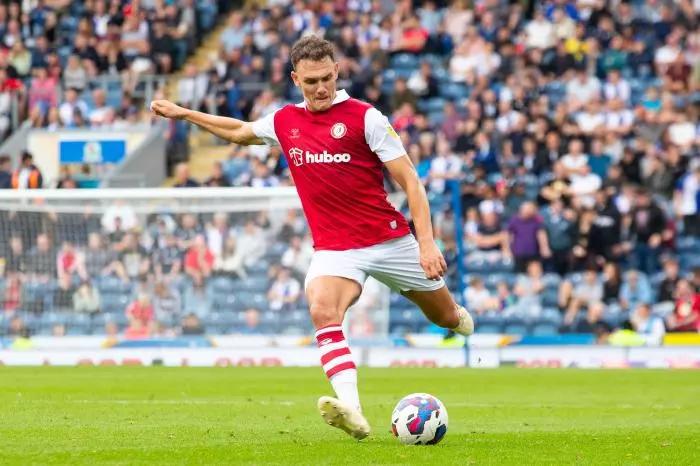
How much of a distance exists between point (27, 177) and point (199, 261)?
4540 mm

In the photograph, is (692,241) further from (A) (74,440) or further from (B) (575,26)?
(A) (74,440)

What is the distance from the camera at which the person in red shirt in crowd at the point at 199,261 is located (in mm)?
21891

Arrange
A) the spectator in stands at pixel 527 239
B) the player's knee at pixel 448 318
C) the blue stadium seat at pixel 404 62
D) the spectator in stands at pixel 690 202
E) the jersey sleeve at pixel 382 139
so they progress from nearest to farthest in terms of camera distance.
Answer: the jersey sleeve at pixel 382 139
the player's knee at pixel 448 318
the spectator in stands at pixel 527 239
the spectator in stands at pixel 690 202
the blue stadium seat at pixel 404 62

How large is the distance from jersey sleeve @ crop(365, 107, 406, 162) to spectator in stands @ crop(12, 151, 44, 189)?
614 inches

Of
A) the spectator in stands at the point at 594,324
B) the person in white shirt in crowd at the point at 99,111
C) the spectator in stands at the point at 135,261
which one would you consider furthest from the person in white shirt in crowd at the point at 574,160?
the person in white shirt in crowd at the point at 99,111

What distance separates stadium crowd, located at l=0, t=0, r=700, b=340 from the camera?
22.2m

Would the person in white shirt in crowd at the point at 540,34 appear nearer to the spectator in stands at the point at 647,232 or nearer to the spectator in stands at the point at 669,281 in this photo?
the spectator in stands at the point at 647,232

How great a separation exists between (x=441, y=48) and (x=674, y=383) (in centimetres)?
1458

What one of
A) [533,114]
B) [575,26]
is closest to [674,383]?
[533,114]

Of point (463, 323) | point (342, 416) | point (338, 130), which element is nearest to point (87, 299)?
point (463, 323)

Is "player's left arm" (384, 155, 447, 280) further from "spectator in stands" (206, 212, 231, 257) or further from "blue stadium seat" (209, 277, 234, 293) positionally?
"spectator in stands" (206, 212, 231, 257)

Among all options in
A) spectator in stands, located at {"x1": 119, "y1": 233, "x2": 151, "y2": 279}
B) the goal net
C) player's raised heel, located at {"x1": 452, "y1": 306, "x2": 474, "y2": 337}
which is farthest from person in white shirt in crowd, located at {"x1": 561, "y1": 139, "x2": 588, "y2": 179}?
player's raised heel, located at {"x1": 452, "y1": 306, "x2": 474, "y2": 337}

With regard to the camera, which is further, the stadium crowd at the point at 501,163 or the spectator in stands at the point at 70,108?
the spectator in stands at the point at 70,108

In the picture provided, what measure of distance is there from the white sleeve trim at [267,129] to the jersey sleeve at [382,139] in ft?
2.53
